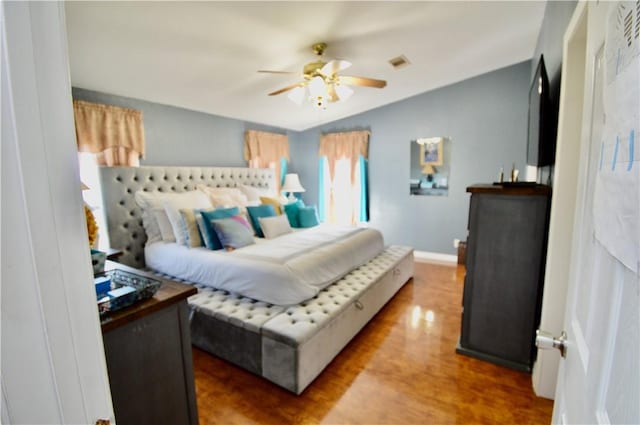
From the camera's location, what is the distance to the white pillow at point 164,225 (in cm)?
299

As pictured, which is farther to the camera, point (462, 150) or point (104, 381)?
point (462, 150)

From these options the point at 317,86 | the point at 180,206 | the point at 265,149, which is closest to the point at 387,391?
the point at 317,86

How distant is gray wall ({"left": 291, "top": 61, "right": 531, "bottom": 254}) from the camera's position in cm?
A: 376

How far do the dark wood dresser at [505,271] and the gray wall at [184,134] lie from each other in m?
3.23

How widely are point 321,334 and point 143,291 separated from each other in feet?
3.83

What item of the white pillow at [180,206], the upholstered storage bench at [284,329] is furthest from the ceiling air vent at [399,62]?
the white pillow at [180,206]

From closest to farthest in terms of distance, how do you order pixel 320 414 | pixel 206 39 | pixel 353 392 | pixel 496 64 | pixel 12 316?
pixel 12 316
pixel 320 414
pixel 353 392
pixel 206 39
pixel 496 64

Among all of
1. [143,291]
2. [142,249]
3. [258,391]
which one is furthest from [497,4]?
[142,249]

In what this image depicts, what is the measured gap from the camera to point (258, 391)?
1802 millimetres

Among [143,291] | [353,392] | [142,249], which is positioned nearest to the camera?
[143,291]

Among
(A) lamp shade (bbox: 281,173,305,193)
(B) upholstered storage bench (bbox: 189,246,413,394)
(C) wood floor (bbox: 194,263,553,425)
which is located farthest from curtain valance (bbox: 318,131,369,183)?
(C) wood floor (bbox: 194,263,553,425)

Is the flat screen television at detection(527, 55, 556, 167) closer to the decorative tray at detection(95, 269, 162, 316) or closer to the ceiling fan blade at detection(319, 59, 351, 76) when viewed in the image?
the ceiling fan blade at detection(319, 59, 351, 76)

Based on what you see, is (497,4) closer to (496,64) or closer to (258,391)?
(496,64)

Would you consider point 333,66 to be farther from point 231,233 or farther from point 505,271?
point 505,271
